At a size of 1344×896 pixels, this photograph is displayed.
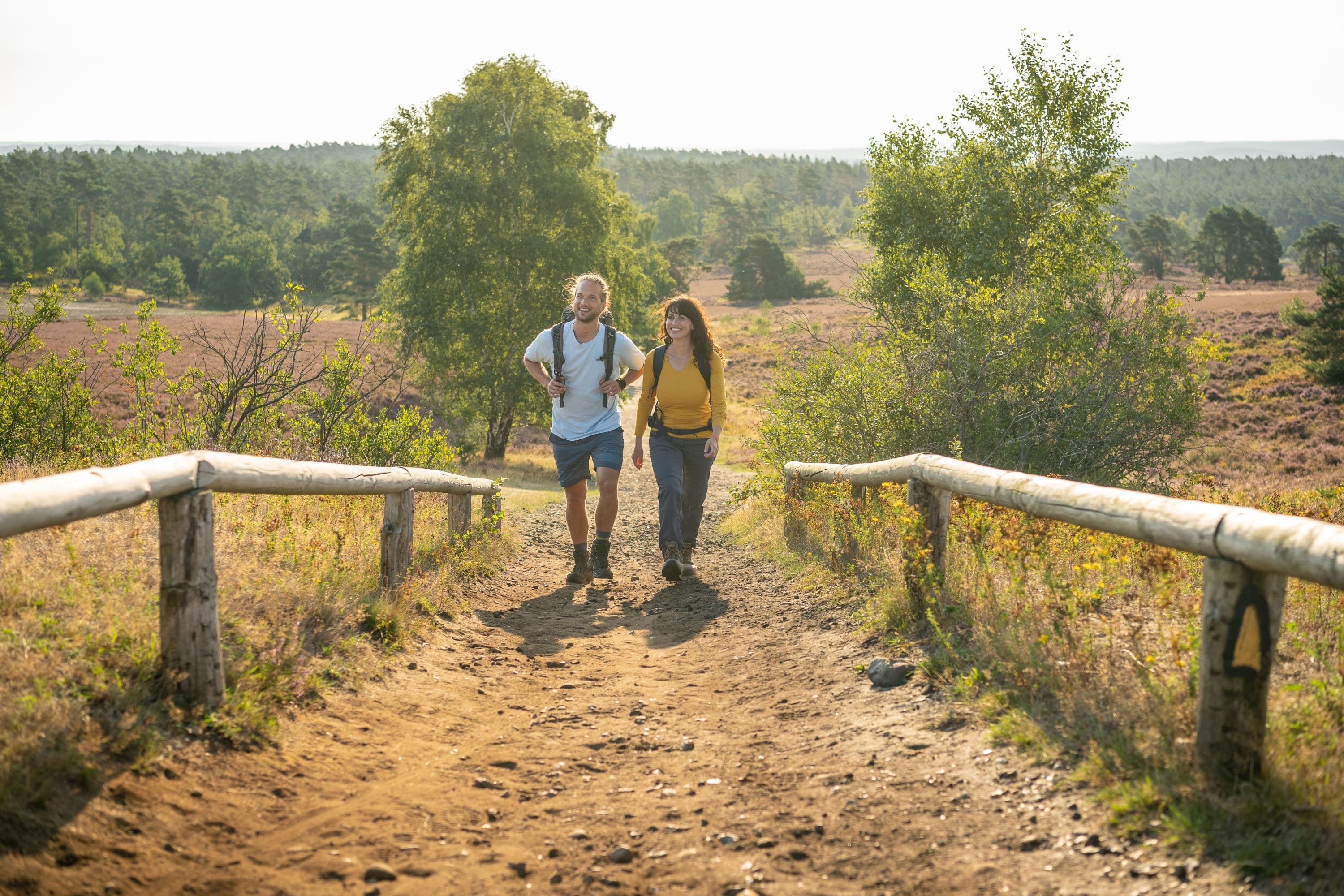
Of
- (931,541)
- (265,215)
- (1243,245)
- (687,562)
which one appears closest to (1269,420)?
(687,562)

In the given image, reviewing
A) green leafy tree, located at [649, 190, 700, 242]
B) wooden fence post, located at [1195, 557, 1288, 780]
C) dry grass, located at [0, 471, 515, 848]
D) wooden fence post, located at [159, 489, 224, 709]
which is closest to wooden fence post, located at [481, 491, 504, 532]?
dry grass, located at [0, 471, 515, 848]

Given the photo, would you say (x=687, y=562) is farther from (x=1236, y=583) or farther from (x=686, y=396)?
(x=1236, y=583)

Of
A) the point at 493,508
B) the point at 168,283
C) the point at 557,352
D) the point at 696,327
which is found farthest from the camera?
the point at 168,283

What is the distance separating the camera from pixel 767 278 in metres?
83.4

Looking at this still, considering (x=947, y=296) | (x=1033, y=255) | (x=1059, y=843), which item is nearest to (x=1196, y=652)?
(x=1059, y=843)

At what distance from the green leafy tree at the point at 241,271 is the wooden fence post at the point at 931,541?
82.8 meters

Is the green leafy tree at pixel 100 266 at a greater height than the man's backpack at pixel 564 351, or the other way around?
the green leafy tree at pixel 100 266

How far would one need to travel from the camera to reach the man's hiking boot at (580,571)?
7.75 metres

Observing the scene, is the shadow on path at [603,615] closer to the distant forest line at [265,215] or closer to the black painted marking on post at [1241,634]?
the black painted marking on post at [1241,634]

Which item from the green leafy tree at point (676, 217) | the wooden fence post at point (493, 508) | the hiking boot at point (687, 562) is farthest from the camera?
the green leafy tree at point (676, 217)

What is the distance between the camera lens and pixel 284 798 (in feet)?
10.5

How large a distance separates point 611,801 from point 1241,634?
2.19 metres

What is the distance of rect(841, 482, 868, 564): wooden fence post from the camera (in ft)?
21.8

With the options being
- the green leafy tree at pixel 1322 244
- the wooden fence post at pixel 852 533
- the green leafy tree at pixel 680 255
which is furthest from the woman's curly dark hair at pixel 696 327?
the green leafy tree at pixel 1322 244
